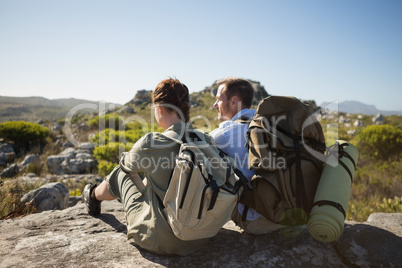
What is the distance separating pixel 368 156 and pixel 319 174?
9.85m

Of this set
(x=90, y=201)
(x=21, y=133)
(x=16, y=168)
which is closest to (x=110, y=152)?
(x=16, y=168)

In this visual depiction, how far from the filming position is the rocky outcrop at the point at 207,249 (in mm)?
1994

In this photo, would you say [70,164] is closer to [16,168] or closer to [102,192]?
[16,168]

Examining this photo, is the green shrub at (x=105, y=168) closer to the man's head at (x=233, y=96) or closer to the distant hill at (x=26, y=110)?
the distant hill at (x=26, y=110)

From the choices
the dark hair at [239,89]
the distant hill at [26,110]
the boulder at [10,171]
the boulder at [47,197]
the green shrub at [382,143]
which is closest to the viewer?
the dark hair at [239,89]

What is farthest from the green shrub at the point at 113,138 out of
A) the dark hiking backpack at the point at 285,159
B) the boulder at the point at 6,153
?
the dark hiking backpack at the point at 285,159

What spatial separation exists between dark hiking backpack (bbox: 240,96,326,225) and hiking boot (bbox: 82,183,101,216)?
5.73 feet

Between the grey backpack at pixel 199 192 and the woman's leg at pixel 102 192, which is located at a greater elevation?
the grey backpack at pixel 199 192

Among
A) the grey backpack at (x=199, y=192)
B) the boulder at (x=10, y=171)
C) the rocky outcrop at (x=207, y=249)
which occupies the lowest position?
the boulder at (x=10, y=171)

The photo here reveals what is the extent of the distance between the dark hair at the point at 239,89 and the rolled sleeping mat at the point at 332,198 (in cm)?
99

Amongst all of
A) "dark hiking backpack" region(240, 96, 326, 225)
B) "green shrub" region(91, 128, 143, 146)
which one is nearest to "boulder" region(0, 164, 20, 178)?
"green shrub" region(91, 128, 143, 146)

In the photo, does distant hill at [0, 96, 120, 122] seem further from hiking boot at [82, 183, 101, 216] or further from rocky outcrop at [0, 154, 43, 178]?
hiking boot at [82, 183, 101, 216]

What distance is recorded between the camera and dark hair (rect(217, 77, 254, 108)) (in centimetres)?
272

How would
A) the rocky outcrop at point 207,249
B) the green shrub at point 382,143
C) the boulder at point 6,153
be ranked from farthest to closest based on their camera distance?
the green shrub at point 382,143 → the boulder at point 6,153 → the rocky outcrop at point 207,249
